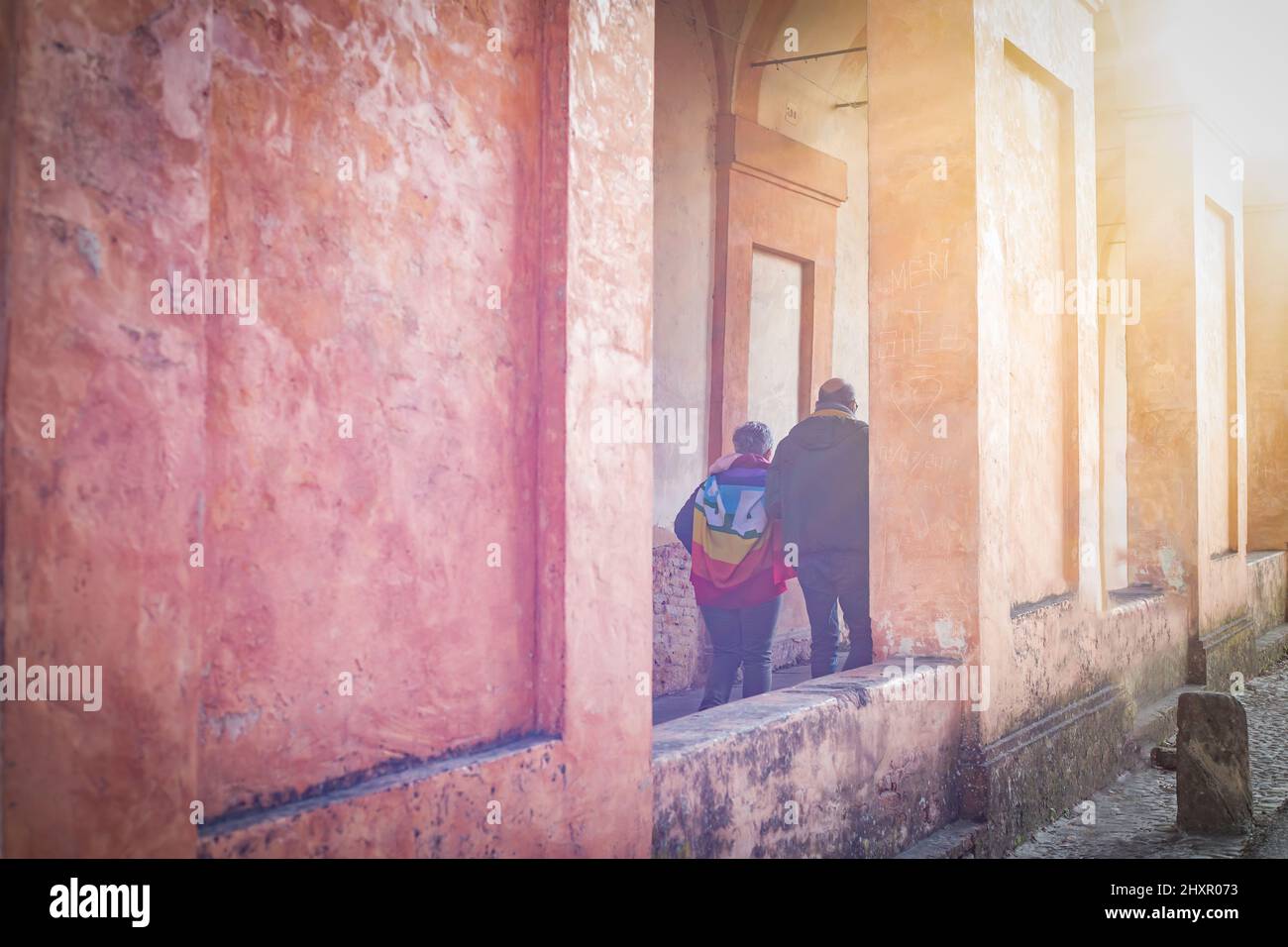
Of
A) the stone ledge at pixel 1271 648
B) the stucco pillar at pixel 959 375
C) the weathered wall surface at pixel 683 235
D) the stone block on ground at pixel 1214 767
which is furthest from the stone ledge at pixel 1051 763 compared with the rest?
the stone ledge at pixel 1271 648

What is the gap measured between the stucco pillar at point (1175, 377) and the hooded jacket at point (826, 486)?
12.6 feet

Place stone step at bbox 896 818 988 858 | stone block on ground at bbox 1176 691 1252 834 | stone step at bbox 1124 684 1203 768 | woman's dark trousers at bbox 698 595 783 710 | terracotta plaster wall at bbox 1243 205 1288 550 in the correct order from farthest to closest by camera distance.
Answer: terracotta plaster wall at bbox 1243 205 1288 550 → stone step at bbox 1124 684 1203 768 → woman's dark trousers at bbox 698 595 783 710 → stone block on ground at bbox 1176 691 1252 834 → stone step at bbox 896 818 988 858

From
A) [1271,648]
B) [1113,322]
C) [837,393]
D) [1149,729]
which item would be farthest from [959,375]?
[1113,322]

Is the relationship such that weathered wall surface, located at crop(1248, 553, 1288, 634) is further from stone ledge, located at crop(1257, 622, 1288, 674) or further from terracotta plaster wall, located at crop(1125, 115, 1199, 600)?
terracotta plaster wall, located at crop(1125, 115, 1199, 600)

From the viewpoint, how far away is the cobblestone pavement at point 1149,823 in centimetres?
482

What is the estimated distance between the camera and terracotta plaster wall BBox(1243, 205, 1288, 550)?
12.2 meters

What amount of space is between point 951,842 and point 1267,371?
10.0m

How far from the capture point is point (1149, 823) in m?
5.30

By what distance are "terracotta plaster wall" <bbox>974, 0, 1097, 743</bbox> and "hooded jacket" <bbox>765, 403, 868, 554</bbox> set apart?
629 millimetres

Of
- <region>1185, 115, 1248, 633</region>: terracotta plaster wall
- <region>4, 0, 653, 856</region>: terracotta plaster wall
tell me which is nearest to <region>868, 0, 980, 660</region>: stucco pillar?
<region>4, 0, 653, 856</region>: terracotta plaster wall

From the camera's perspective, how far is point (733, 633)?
5.70 m

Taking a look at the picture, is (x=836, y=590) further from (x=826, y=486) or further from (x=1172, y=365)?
(x=1172, y=365)
